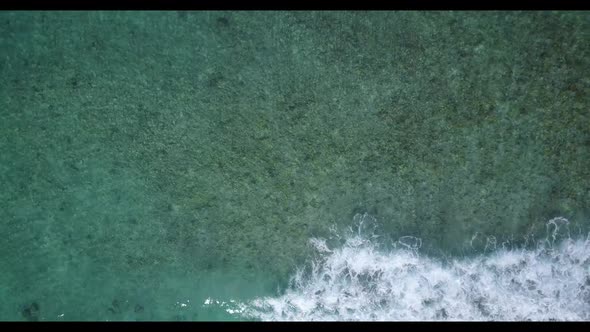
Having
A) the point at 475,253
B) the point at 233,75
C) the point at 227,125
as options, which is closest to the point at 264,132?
the point at 227,125

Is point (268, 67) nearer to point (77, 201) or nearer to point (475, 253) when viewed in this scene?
point (77, 201)

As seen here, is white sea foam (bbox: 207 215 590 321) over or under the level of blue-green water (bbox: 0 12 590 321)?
under

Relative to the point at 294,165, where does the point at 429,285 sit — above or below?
below

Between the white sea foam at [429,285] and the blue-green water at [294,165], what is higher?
the blue-green water at [294,165]
